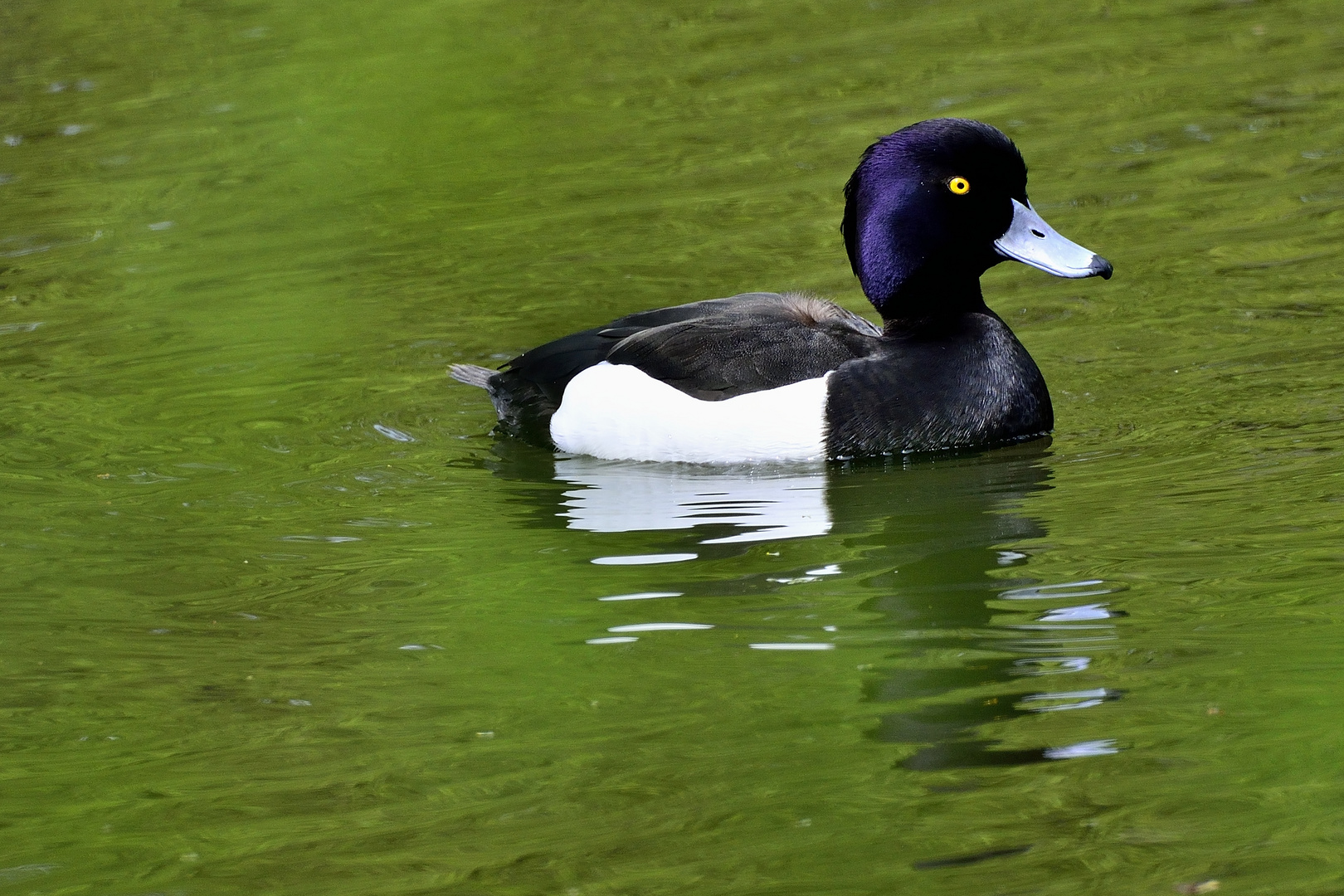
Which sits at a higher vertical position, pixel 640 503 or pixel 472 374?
pixel 472 374

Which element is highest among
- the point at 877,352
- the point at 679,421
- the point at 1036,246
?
the point at 1036,246

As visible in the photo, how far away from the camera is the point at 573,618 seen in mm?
5684

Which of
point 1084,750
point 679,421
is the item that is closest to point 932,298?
point 679,421

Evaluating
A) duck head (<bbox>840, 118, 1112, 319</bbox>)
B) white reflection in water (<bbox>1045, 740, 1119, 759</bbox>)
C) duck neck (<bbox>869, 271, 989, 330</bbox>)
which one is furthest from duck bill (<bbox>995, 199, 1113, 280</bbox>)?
white reflection in water (<bbox>1045, 740, 1119, 759</bbox>)

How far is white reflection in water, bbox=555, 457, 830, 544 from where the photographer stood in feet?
21.5

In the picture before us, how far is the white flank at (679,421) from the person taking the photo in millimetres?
7145

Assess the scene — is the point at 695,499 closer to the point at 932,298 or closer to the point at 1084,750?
the point at 932,298

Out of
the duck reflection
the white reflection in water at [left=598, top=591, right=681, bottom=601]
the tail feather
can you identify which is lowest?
the duck reflection

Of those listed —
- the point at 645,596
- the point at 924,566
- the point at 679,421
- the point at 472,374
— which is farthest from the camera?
the point at 472,374

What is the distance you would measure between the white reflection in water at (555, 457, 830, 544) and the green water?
0.03 meters

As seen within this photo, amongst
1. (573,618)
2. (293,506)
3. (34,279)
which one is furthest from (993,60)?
(573,618)

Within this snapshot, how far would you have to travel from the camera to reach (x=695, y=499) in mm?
6891

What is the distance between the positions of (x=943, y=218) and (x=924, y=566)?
1.86 m

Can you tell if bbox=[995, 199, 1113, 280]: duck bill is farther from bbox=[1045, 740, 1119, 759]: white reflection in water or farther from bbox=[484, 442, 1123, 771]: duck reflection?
bbox=[1045, 740, 1119, 759]: white reflection in water
